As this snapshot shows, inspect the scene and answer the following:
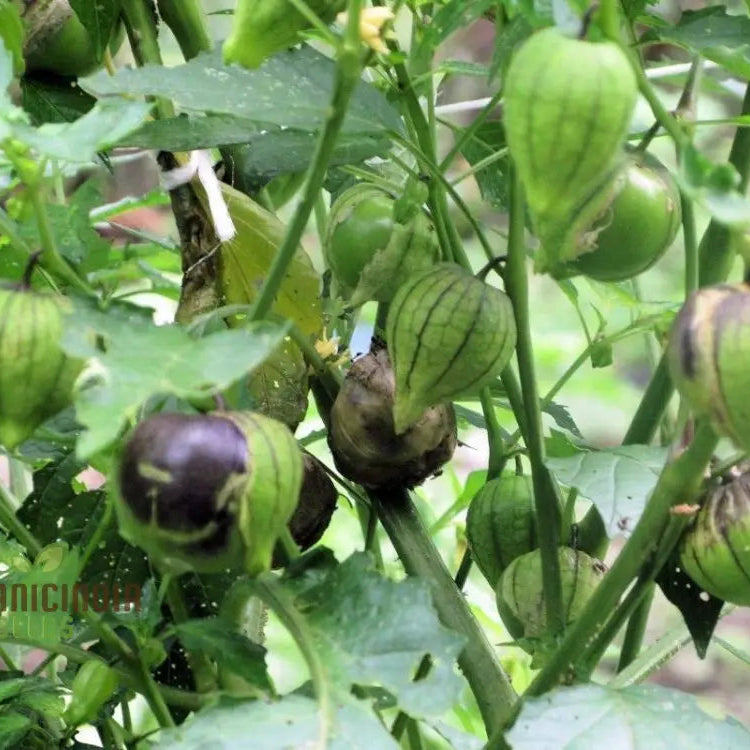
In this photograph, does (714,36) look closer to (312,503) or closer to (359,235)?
(359,235)

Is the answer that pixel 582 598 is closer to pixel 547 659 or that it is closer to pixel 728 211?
pixel 547 659

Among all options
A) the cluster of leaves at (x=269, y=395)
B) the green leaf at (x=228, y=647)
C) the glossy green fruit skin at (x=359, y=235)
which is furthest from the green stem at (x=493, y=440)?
the green leaf at (x=228, y=647)

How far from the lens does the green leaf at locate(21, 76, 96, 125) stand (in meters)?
0.66

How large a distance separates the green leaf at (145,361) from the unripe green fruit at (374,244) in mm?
168

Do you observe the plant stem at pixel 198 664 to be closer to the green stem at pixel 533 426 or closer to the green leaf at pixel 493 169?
the green stem at pixel 533 426

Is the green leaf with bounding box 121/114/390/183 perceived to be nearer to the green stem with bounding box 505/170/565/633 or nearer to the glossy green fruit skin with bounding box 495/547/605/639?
the green stem with bounding box 505/170/565/633

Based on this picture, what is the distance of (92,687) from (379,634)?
5.4 inches

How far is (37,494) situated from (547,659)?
0.26 meters

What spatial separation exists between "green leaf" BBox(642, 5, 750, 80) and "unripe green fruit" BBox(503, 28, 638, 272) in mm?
134

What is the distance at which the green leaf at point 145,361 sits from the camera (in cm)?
32

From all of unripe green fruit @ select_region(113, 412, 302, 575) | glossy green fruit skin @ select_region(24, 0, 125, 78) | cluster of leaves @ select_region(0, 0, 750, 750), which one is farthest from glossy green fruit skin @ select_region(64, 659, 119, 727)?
glossy green fruit skin @ select_region(24, 0, 125, 78)

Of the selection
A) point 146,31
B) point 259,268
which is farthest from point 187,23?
point 259,268

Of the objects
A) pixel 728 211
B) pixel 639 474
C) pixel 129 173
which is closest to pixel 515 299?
pixel 639 474

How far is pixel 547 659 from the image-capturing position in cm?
50
